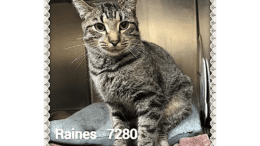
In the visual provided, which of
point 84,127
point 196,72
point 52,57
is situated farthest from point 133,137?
point 52,57

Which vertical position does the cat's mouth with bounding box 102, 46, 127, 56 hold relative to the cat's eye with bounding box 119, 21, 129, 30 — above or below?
below

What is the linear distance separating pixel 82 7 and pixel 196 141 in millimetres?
911

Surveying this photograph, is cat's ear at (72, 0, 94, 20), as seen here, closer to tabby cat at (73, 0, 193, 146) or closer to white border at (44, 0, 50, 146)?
tabby cat at (73, 0, 193, 146)

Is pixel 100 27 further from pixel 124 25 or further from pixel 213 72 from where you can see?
pixel 213 72

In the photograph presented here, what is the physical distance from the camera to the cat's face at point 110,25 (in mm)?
1093

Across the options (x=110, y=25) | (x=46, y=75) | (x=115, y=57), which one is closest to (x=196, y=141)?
(x=115, y=57)

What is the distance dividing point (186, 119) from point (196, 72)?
0.26 meters

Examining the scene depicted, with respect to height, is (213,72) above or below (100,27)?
below

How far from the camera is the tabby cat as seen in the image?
1.11m

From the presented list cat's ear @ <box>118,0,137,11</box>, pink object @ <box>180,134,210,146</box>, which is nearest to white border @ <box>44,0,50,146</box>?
cat's ear @ <box>118,0,137,11</box>

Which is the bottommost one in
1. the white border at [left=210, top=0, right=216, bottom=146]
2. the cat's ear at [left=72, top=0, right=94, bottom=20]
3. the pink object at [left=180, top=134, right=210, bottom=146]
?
the pink object at [left=180, top=134, right=210, bottom=146]

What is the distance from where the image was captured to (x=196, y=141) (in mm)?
1179

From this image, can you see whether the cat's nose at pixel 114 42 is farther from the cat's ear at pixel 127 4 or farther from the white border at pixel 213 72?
the white border at pixel 213 72

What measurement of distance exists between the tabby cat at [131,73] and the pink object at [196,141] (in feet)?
0.31
